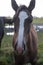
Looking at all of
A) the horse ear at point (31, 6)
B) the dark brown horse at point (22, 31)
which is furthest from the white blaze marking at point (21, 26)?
the horse ear at point (31, 6)

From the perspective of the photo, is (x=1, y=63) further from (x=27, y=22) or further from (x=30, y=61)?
(x=27, y=22)

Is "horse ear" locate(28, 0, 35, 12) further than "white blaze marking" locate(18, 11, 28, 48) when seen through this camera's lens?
Yes

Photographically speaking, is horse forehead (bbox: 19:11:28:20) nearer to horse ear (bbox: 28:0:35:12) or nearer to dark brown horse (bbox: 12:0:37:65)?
dark brown horse (bbox: 12:0:37:65)

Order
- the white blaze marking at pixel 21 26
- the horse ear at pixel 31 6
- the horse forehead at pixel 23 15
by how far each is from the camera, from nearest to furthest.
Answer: the white blaze marking at pixel 21 26
the horse forehead at pixel 23 15
the horse ear at pixel 31 6

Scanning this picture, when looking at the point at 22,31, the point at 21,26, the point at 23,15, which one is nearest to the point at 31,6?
the point at 23,15

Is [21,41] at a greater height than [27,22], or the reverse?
[27,22]

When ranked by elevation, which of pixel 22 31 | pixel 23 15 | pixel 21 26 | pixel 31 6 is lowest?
pixel 22 31

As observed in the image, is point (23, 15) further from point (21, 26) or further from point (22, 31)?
point (22, 31)

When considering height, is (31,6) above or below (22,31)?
above

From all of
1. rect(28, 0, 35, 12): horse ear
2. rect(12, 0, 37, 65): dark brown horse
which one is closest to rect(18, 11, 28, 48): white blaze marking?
rect(12, 0, 37, 65): dark brown horse

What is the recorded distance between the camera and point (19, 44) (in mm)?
6887

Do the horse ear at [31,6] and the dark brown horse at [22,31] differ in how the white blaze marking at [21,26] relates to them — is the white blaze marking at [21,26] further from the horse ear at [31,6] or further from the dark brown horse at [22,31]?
the horse ear at [31,6]

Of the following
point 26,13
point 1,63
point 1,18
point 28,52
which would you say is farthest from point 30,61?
point 1,18

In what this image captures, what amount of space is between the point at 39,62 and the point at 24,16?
2.06m
